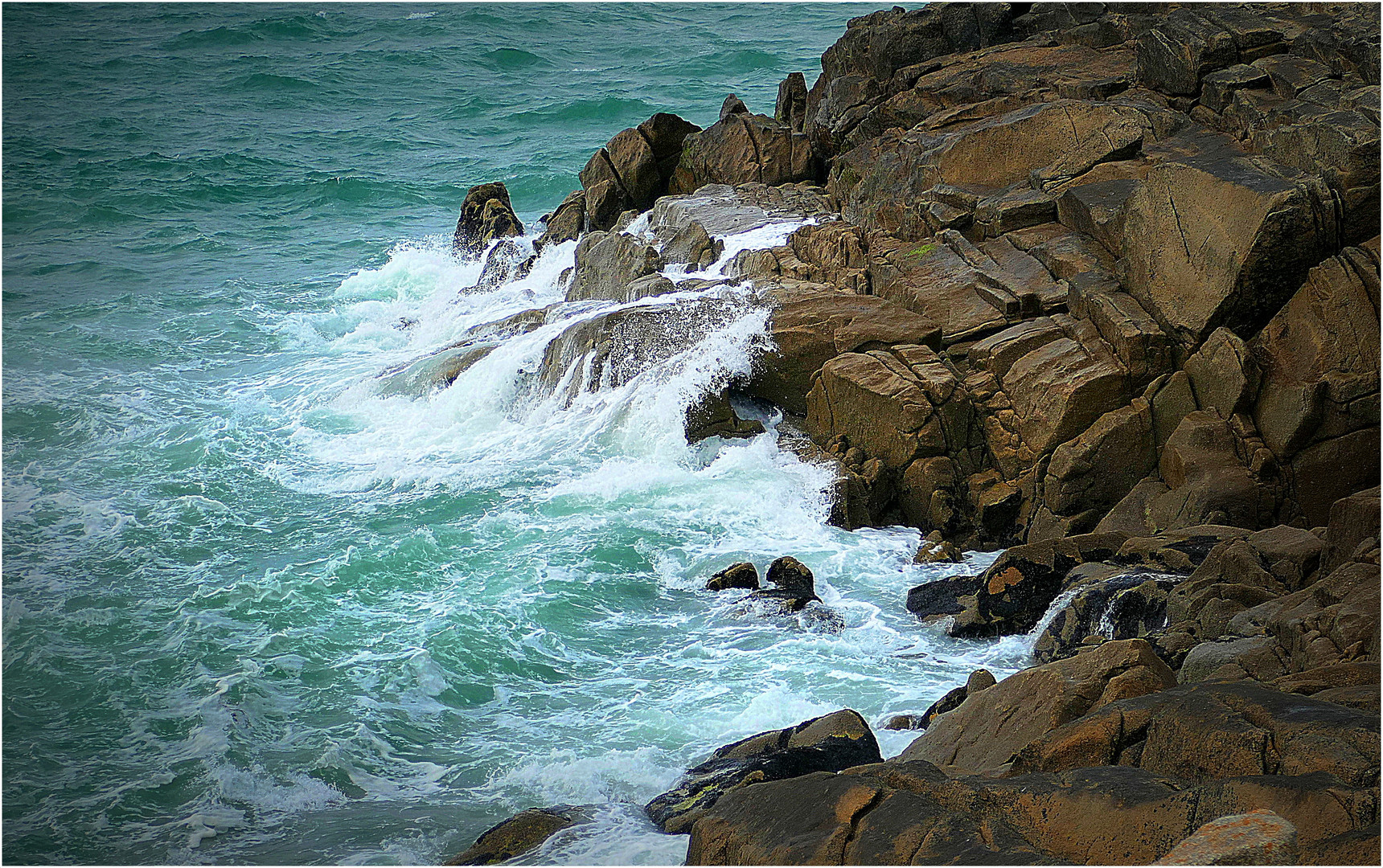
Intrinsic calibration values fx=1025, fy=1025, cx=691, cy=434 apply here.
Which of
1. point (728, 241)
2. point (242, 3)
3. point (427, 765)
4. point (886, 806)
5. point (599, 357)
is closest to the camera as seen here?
point (886, 806)

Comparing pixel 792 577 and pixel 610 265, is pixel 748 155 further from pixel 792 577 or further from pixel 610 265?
pixel 792 577

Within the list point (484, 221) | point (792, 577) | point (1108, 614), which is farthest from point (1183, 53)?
point (484, 221)

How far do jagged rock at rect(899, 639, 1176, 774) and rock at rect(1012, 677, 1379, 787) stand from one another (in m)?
0.25

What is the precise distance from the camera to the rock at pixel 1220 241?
32.5 ft

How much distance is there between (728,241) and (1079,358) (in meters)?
5.84

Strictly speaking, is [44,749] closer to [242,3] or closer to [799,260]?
[799,260]

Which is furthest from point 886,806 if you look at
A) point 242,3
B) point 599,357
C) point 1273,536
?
point 242,3

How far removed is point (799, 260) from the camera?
552 inches

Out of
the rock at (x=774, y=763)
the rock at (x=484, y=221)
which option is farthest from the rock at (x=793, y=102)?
the rock at (x=774, y=763)

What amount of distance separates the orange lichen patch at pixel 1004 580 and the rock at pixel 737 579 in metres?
2.31

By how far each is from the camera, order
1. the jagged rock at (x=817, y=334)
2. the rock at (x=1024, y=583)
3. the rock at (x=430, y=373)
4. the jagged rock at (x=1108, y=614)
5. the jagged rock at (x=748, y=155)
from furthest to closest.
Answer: the jagged rock at (x=748, y=155) < the rock at (x=430, y=373) < the jagged rock at (x=817, y=334) < the rock at (x=1024, y=583) < the jagged rock at (x=1108, y=614)

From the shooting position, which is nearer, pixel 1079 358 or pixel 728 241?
pixel 1079 358

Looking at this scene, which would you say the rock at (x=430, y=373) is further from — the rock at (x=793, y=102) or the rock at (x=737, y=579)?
the rock at (x=793, y=102)

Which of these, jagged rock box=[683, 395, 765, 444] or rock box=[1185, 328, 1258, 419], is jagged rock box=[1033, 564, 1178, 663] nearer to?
rock box=[1185, 328, 1258, 419]
